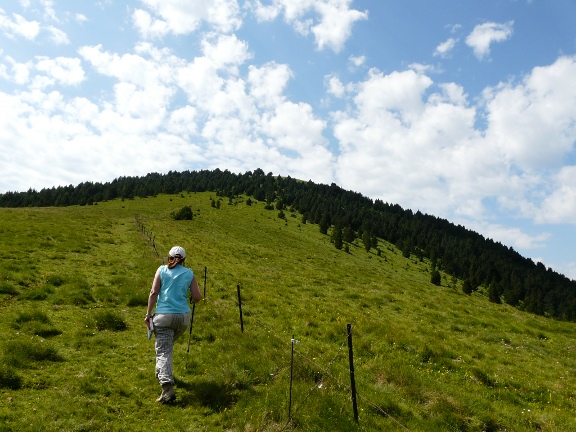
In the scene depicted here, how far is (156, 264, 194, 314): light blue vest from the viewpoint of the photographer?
845cm

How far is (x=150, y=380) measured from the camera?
8.95 m

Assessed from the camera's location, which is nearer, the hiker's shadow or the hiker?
the hiker's shadow

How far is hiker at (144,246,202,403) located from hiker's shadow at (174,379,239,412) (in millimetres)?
355

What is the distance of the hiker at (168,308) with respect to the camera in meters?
8.27

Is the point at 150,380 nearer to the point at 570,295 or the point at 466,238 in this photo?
the point at 570,295

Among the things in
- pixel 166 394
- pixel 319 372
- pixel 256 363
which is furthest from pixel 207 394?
pixel 319 372

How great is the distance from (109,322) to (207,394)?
6049 mm

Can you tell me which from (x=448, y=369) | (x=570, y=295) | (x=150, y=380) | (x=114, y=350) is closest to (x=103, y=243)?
(x=114, y=350)

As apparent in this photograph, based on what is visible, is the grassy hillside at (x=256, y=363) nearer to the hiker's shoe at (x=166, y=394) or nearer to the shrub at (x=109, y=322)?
the shrub at (x=109, y=322)

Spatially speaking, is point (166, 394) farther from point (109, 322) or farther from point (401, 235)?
point (401, 235)

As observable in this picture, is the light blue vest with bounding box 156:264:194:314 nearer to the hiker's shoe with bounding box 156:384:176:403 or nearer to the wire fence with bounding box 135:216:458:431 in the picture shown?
the hiker's shoe with bounding box 156:384:176:403

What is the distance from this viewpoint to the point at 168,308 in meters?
8.41

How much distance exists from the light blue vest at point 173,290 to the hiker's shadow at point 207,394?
1905 mm

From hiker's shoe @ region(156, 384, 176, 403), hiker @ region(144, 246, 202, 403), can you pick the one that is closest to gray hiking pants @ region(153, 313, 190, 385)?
hiker @ region(144, 246, 202, 403)
